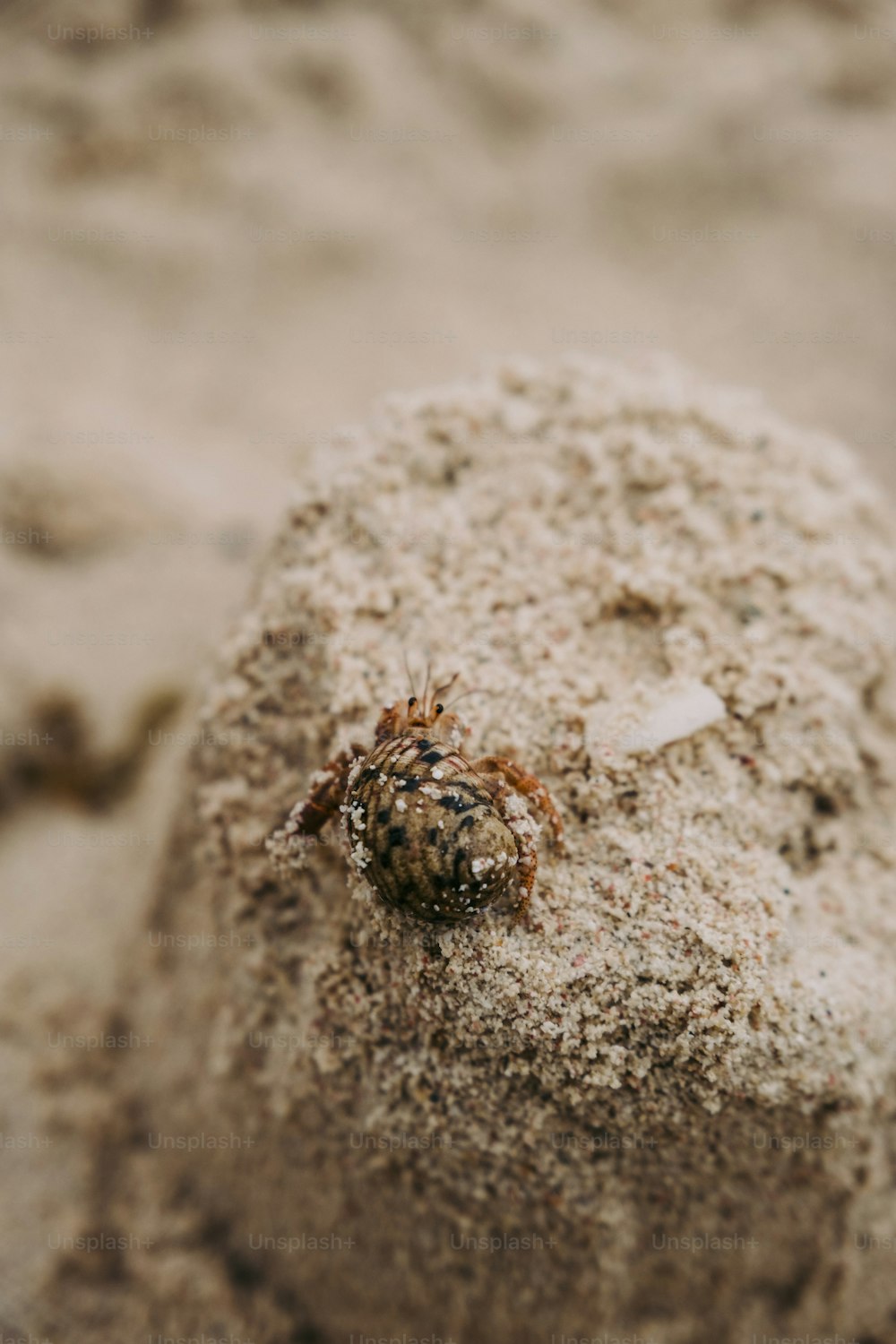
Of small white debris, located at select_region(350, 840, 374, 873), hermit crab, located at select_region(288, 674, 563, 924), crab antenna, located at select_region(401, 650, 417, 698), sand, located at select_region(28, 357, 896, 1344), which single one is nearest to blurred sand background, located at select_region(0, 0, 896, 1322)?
sand, located at select_region(28, 357, 896, 1344)

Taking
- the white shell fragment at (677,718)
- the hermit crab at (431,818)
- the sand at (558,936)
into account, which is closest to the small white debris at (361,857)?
the hermit crab at (431,818)

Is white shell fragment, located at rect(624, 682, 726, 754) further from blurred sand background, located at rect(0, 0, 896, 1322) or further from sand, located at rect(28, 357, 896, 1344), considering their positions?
blurred sand background, located at rect(0, 0, 896, 1322)

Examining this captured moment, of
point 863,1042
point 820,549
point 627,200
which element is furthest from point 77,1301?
point 627,200

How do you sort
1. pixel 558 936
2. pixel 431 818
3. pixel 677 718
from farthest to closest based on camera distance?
pixel 677 718
pixel 558 936
pixel 431 818

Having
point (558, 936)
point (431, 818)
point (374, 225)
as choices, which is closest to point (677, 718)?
point (558, 936)

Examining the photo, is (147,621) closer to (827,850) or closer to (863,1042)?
(827,850)

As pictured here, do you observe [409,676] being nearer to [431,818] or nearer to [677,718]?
[431,818]

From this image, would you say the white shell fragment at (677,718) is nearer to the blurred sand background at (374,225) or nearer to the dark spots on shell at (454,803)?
the dark spots on shell at (454,803)
